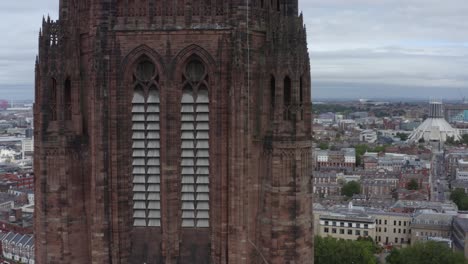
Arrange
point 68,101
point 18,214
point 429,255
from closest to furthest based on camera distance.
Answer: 1. point 68,101
2. point 429,255
3. point 18,214

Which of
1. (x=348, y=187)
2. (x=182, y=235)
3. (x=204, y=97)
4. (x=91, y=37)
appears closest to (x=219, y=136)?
(x=204, y=97)

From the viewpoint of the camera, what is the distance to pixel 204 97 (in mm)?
27562

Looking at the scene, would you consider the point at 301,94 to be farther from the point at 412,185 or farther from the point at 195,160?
the point at 412,185

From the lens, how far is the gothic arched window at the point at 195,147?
27516 millimetres

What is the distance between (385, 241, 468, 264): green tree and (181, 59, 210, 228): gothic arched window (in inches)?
2735

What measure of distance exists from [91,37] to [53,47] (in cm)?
229

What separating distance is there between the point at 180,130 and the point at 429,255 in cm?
7200

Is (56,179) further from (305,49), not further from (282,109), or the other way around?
(305,49)

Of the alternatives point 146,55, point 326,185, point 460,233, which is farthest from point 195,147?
point 326,185

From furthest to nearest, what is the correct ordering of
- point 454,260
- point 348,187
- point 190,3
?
point 348,187, point 454,260, point 190,3

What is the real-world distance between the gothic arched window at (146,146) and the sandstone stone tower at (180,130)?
0.05 m

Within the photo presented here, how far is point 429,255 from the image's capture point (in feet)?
291

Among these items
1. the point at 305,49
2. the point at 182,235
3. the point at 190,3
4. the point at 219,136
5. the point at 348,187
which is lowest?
the point at 348,187

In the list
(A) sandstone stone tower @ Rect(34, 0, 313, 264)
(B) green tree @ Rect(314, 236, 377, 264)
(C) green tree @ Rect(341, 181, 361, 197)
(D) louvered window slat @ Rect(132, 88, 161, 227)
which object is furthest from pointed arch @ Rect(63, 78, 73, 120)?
(C) green tree @ Rect(341, 181, 361, 197)
